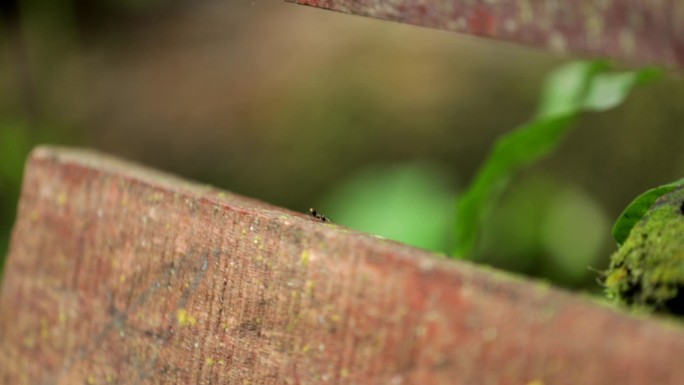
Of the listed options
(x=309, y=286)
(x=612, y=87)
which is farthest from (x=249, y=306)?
(x=612, y=87)

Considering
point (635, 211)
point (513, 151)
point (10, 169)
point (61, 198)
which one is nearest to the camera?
point (635, 211)

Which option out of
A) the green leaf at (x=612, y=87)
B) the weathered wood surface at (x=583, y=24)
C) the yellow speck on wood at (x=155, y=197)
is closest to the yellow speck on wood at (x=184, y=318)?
the yellow speck on wood at (x=155, y=197)

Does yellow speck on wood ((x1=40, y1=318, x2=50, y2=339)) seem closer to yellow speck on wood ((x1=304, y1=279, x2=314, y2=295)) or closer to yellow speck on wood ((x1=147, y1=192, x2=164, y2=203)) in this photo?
yellow speck on wood ((x1=147, y1=192, x2=164, y2=203))

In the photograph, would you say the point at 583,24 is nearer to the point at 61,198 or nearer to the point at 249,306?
the point at 249,306

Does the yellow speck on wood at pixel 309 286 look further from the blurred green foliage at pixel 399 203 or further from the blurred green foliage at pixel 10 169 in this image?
the blurred green foliage at pixel 10 169

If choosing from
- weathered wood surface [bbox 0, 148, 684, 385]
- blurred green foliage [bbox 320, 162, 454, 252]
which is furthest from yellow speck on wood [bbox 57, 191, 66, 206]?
blurred green foliage [bbox 320, 162, 454, 252]

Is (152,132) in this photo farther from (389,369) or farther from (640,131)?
(389,369)
